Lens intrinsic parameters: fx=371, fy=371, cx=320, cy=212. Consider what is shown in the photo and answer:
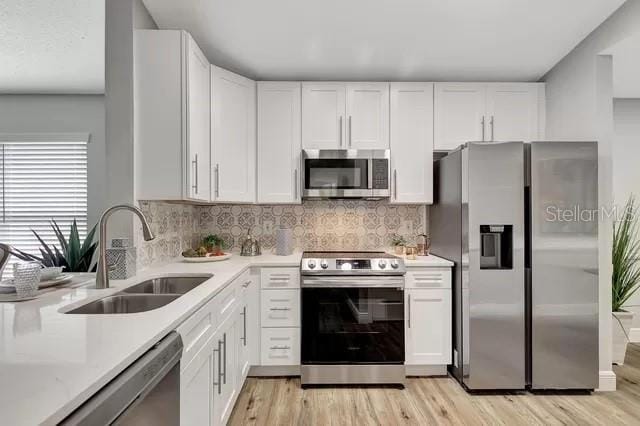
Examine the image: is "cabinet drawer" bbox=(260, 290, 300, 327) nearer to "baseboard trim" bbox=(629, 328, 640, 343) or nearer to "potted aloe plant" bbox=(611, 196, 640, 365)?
"potted aloe plant" bbox=(611, 196, 640, 365)

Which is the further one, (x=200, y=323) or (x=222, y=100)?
(x=222, y=100)

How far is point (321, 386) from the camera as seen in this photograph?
2.82 metres

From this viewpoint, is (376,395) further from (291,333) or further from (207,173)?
(207,173)

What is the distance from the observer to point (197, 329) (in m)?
1.59

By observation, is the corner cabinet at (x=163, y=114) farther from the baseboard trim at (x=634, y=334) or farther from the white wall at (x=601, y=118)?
the baseboard trim at (x=634, y=334)

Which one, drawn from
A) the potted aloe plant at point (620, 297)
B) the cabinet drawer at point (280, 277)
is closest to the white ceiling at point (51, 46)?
the cabinet drawer at point (280, 277)

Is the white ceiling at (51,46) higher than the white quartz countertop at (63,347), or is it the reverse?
the white ceiling at (51,46)

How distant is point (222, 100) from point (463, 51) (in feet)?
6.25

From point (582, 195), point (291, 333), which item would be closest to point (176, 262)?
point (291, 333)

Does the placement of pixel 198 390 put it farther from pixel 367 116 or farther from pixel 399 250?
pixel 367 116

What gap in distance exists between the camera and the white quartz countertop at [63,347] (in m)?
0.72

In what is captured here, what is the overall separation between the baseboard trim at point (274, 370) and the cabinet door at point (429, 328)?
35.5 inches

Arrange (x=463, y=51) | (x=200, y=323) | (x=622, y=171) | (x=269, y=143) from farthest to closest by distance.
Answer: (x=622, y=171), (x=269, y=143), (x=463, y=51), (x=200, y=323)

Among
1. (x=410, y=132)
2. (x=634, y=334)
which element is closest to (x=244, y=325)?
(x=410, y=132)
